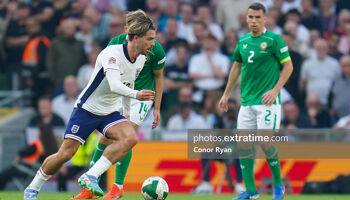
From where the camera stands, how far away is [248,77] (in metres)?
10.7

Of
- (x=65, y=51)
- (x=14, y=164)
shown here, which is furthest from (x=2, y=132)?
(x=65, y=51)

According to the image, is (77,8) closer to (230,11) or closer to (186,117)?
(230,11)

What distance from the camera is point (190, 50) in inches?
683

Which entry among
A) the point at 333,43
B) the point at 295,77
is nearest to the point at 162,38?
the point at 295,77

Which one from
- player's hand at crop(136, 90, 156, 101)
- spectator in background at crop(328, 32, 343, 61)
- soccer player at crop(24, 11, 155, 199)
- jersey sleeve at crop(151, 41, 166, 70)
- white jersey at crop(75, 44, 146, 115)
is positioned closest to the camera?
player's hand at crop(136, 90, 156, 101)

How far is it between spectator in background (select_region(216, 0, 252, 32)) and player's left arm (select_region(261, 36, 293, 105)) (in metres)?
7.34

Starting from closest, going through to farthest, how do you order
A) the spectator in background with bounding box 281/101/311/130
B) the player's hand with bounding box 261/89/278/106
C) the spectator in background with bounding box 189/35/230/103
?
the player's hand with bounding box 261/89/278/106 → the spectator in background with bounding box 281/101/311/130 → the spectator in background with bounding box 189/35/230/103

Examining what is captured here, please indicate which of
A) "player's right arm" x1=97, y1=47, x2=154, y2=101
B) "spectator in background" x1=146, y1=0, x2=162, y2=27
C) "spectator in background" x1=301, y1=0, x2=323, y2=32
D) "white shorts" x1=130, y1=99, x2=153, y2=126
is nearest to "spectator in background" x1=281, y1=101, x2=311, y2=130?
"spectator in background" x1=301, y1=0, x2=323, y2=32

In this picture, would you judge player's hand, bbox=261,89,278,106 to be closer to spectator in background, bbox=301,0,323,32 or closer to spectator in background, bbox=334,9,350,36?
spectator in background, bbox=334,9,350,36

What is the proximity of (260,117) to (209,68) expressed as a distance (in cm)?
599

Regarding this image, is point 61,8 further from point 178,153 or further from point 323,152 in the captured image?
point 323,152

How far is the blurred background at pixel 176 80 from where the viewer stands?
15117 mm

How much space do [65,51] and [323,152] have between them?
6.50 meters

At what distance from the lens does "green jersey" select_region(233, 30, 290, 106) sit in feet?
34.5
